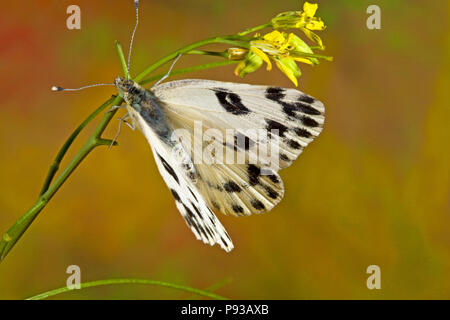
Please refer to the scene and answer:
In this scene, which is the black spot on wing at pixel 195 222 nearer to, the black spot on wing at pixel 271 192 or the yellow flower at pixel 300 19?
the black spot on wing at pixel 271 192

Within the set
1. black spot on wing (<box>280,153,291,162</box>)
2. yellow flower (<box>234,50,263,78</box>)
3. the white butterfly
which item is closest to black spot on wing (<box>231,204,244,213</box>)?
the white butterfly

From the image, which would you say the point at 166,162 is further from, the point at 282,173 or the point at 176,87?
the point at 282,173

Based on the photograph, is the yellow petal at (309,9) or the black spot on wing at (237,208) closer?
the yellow petal at (309,9)

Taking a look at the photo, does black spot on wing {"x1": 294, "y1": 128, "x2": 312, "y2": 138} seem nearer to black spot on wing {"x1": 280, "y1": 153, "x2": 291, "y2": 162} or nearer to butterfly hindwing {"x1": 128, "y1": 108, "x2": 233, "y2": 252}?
black spot on wing {"x1": 280, "y1": 153, "x2": 291, "y2": 162}

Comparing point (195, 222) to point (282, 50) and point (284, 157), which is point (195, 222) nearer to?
point (284, 157)

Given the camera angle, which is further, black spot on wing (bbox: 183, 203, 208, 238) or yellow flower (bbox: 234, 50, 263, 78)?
black spot on wing (bbox: 183, 203, 208, 238)

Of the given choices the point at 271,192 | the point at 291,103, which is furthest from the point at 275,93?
the point at 271,192

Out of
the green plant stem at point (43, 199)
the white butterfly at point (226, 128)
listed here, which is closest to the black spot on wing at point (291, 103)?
the white butterfly at point (226, 128)

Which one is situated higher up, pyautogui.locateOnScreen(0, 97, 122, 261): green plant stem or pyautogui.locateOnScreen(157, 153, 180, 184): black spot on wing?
pyautogui.locateOnScreen(157, 153, 180, 184): black spot on wing

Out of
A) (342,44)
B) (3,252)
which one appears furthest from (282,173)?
(3,252)
